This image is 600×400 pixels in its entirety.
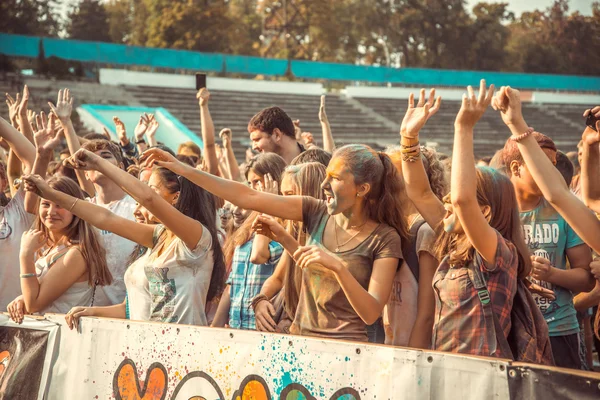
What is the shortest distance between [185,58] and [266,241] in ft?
111

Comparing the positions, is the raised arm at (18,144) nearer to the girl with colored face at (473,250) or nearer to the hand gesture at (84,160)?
the hand gesture at (84,160)

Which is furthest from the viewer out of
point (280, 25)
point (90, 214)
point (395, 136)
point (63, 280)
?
point (280, 25)

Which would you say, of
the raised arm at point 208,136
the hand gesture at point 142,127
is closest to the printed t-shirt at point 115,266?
the raised arm at point 208,136

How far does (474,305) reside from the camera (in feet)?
10.6

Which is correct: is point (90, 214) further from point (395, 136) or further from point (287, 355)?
point (395, 136)

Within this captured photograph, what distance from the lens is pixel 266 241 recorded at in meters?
4.21

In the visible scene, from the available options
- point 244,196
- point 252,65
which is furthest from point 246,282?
point 252,65

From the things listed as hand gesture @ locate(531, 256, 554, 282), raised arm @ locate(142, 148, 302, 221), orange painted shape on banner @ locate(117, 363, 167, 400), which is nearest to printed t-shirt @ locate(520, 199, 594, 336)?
hand gesture @ locate(531, 256, 554, 282)

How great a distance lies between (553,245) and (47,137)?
295cm

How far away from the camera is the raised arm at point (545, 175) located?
10.6 feet

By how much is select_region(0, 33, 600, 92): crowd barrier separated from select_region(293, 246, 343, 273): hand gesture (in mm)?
32879

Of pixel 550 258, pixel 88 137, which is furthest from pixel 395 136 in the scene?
pixel 550 258

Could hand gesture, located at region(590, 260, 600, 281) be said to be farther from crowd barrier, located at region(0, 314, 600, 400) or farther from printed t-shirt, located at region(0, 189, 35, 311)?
printed t-shirt, located at region(0, 189, 35, 311)

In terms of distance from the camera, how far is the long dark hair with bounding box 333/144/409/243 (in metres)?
3.58
